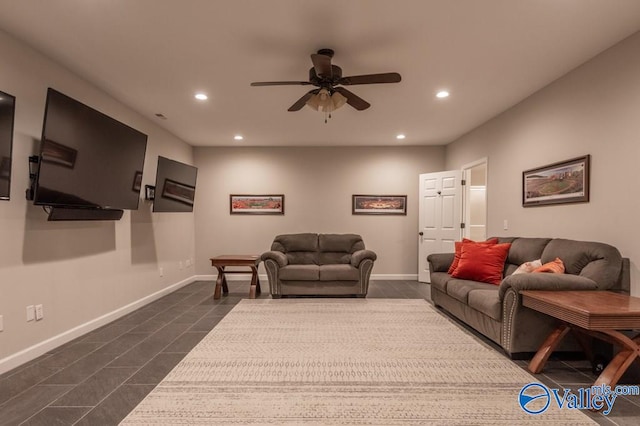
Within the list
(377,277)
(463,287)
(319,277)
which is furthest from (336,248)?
(463,287)

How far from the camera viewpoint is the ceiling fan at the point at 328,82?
237 cm

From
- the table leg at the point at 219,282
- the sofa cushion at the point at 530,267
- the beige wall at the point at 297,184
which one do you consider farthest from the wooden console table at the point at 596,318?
the table leg at the point at 219,282

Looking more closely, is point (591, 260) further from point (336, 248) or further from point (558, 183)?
point (336, 248)

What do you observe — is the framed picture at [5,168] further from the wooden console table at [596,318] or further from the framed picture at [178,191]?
the wooden console table at [596,318]

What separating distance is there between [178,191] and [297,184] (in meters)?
2.12

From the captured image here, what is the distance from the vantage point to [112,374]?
2.22 meters

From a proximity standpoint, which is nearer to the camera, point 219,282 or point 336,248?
point 219,282

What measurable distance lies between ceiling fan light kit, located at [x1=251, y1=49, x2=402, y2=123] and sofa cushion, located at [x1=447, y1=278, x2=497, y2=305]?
207 cm

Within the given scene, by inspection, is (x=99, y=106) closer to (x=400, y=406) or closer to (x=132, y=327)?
(x=132, y=327)

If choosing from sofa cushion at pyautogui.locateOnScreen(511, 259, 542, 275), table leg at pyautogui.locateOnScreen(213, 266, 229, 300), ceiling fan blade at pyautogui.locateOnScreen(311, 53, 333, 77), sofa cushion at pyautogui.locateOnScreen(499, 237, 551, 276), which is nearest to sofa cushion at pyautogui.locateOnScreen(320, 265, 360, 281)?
table leg at pyautogui.locateOnScreen(213, 266, 229, 300)

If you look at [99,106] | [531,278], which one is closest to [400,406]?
[531,278]

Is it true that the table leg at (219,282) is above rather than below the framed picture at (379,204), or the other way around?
below

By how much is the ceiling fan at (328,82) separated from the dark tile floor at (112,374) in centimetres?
243

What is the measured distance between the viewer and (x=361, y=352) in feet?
8.35
